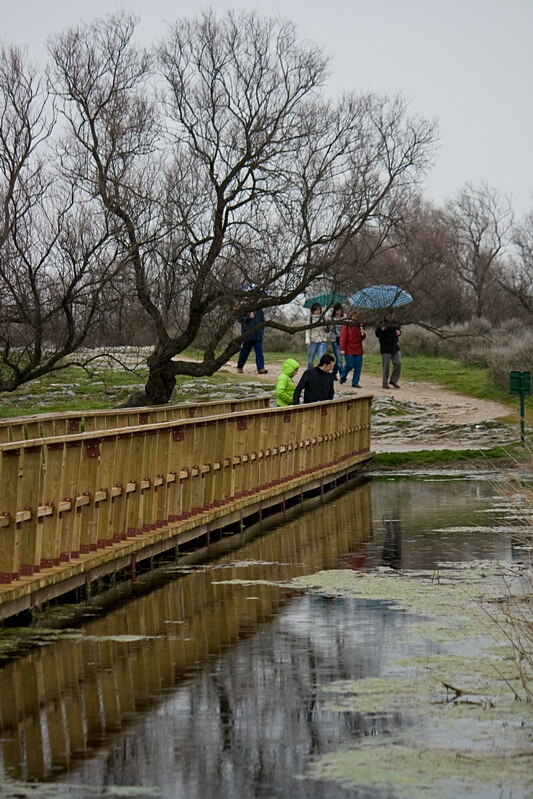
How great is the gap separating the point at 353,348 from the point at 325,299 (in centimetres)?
188

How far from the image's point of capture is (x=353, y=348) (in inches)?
1551

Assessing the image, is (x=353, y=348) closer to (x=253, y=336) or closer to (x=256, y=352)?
(x=253, y=336)

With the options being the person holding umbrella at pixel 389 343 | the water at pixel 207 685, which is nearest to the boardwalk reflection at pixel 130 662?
the water at pixel 207 685

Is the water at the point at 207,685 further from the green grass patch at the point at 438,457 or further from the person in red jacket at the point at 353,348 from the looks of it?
the person in red jacket at the point at 353,348

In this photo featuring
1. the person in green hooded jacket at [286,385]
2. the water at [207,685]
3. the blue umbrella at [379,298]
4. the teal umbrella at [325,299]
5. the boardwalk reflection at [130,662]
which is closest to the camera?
the water at [207,685]

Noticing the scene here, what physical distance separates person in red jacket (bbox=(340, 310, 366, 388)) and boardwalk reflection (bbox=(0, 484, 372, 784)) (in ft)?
78.6

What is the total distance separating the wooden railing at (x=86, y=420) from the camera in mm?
18203

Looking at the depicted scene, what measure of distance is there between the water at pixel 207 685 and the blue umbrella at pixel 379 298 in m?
23.0

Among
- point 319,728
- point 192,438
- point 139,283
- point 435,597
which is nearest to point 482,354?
point 139,283

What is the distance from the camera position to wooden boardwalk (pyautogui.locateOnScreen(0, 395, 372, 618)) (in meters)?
11.1

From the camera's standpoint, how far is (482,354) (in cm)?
4972

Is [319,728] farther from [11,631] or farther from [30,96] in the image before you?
[30,96]

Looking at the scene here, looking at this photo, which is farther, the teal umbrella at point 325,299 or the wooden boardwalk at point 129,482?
the teal umbrella at point 325,299

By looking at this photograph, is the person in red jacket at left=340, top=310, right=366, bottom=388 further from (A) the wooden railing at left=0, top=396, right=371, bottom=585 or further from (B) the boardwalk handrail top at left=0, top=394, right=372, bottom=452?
(B) the boardwalk handrail top at left=0, top=394, right=372, bottom=452
